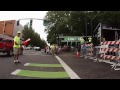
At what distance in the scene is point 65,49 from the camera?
194ft

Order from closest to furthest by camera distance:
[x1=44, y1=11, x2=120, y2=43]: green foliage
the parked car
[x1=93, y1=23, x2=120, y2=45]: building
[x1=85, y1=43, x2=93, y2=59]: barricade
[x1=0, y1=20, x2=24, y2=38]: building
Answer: [x1=85, y1=43, x2=93, y2=59]: barricade → [x1=93, y1=23, x2=120, y2=45]: building → the parked car → [x1=44, y1=11, x2=120, y2=43]: green foliage → [x1=0, y1=20, x2=24, y2=38]: building

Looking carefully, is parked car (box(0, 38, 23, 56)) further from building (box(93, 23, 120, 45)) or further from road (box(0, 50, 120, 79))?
road (box(0, 50, 120, 79))

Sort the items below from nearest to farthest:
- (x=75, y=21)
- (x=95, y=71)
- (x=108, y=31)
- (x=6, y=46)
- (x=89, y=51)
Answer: (x=95, y=71) < (x=89, y=51) < (x=108, y=31) < (x=6, y=46) < (x=75, y=21)

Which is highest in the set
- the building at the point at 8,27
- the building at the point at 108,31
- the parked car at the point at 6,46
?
the building at the point at 8,27

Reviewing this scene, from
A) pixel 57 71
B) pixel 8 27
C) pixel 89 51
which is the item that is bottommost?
pixel 57 71

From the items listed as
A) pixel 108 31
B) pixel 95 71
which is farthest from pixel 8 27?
pixel 95 71

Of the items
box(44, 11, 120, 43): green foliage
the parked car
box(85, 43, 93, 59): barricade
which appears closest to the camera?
box(85, 43, 93, 59): barricade

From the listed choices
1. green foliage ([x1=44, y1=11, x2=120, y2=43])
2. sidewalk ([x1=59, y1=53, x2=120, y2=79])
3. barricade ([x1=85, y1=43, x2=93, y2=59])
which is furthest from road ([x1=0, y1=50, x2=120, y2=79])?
green foliage ([x1=44, y1=11, x2=120, y2=43])

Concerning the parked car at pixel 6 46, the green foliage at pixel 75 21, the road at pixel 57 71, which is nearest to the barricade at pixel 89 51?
the parked car at pixel 6 46

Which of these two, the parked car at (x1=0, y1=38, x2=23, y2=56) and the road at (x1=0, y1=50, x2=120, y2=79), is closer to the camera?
the road at (x1=0, y1=50, x2=120, y2=79)

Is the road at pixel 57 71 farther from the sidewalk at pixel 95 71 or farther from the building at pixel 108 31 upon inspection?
the building at pixel 108 31

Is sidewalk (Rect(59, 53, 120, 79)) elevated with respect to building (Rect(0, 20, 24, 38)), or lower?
lower

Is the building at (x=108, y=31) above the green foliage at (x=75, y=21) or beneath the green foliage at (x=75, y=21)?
beneath

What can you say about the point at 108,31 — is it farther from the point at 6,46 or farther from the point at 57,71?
the point at 57,71
